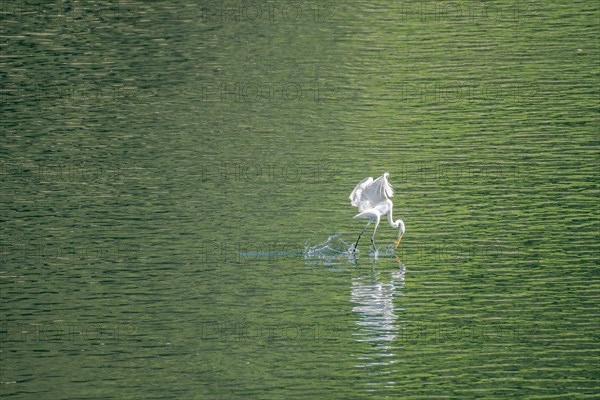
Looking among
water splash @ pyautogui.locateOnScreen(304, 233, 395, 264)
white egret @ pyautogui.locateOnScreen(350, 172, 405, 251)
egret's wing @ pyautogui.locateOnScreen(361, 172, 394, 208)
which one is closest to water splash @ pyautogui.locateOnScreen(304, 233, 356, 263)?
water splash @ pyautogui.locateOnScreen(304, 233, 395, 264)

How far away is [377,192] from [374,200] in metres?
0.30

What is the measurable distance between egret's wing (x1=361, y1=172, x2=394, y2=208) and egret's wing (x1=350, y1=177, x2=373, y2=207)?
0.25 ft

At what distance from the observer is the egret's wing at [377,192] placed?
32.5 meters

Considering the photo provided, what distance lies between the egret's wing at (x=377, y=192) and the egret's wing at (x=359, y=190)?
0.08 meters

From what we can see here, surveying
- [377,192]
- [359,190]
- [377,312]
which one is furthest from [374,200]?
[377,312]

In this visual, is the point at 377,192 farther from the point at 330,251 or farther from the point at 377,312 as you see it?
the point at 377,312

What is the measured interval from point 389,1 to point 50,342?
4140cm

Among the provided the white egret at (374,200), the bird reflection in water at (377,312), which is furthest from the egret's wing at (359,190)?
the bird reflection in water at (377,312)

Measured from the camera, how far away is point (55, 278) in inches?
1235

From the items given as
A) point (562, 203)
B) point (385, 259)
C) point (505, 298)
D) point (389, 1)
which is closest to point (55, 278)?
point (385, 259)

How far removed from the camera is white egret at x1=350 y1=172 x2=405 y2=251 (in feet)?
107

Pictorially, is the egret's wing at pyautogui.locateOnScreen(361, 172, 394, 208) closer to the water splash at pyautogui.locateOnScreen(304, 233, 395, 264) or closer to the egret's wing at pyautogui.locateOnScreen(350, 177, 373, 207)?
the egret's wing at pyautogui.locateOnScreen(350, 177, 373, 207)

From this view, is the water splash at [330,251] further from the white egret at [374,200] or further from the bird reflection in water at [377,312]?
the bird reflection in water at [377,312]

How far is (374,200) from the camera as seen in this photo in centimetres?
3297
